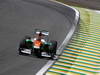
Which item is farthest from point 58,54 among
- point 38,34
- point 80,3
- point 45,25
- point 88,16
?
point 80,3

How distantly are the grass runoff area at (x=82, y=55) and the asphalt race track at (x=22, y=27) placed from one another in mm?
959

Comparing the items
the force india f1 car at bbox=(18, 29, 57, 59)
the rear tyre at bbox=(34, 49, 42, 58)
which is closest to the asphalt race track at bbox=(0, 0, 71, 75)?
the rear tyre at bbox=(34, 49, 42, 58)

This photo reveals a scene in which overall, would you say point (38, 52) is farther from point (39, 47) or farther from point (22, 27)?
point (22, 27)

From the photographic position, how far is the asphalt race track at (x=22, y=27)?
13700mm

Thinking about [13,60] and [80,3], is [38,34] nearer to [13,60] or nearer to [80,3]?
[13,60]

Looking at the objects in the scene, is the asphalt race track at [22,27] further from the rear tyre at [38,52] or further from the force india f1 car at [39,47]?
the force india f1 car at [39,47]

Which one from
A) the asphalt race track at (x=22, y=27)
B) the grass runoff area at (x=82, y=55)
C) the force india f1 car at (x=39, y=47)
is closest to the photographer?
the asphalt race track at (x=22, y=27)

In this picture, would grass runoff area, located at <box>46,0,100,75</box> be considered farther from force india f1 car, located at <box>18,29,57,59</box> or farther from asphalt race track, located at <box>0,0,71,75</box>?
asphalt race track, located at <box>0,0,71,75</box>

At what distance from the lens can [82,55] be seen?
15.8 meters

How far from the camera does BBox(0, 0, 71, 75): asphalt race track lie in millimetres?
13700

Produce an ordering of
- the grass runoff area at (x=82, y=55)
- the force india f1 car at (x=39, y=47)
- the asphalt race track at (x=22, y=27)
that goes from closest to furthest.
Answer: the asphalt race track at (x=22, y=27), the grass runoff area at (x=82, y=55), the force india f1 car at (x=39, y=47)

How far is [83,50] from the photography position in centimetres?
1662

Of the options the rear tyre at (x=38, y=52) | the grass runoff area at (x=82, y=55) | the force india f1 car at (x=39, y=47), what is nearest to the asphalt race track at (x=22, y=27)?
the rear tyre at (x=38, y=52)

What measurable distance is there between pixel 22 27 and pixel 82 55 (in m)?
6.32
